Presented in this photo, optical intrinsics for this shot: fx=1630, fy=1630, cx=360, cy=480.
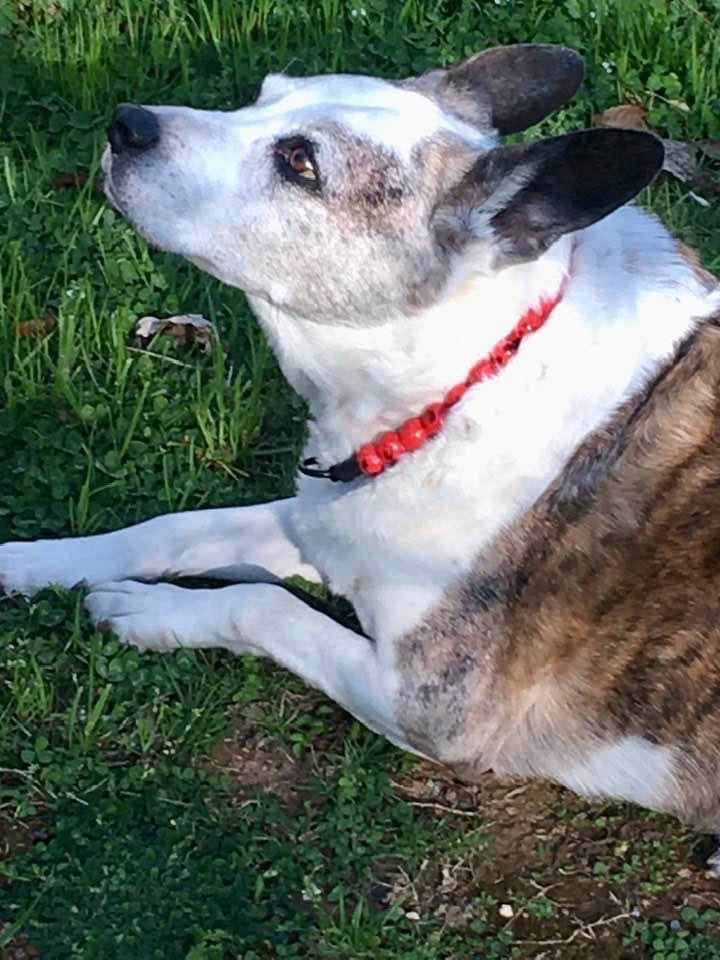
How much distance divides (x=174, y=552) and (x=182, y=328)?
80 centimetres

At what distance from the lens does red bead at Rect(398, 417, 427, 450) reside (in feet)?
10.6

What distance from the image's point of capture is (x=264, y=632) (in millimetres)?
3512

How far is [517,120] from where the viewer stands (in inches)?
136

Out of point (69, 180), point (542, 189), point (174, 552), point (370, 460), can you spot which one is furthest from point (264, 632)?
point (69, 180)

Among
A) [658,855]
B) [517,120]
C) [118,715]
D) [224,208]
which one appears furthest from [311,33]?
[658,855]

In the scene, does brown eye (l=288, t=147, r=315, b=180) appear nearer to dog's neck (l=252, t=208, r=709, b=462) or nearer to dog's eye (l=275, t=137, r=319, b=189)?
dog's eye (l=275, t=137, r=319, b=189)

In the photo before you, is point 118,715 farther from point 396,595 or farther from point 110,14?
point 110,14

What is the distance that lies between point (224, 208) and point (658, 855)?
1.61m

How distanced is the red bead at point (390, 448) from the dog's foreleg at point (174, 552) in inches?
21.5

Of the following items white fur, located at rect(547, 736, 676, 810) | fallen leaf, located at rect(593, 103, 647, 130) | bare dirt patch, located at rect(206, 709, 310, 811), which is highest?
fallen leaf, located at rect(593, 103, 647, 130)

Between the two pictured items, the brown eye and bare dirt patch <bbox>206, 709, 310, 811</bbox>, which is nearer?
the brown eye

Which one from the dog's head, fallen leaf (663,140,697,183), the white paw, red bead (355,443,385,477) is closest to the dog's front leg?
the white paw

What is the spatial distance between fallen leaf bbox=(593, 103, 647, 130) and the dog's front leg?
82.6 inches

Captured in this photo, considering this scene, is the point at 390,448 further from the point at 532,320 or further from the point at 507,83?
the point at 507,83
